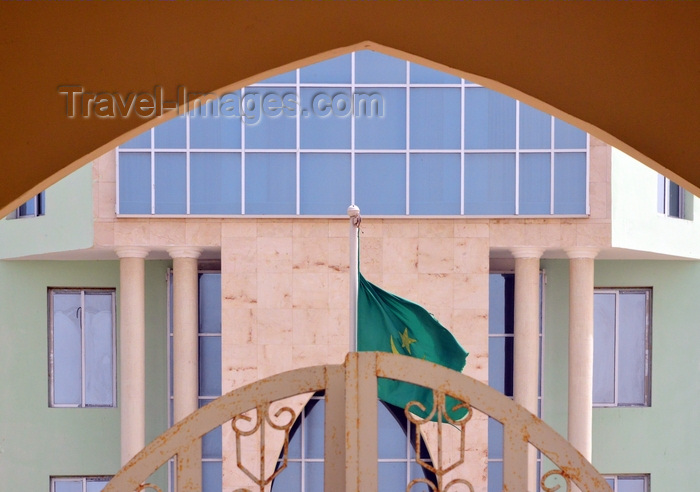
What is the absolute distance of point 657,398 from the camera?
1636cm

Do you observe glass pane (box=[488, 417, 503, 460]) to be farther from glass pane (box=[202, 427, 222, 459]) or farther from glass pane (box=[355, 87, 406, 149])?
glass pane (box=[355, 87, 406, 149])

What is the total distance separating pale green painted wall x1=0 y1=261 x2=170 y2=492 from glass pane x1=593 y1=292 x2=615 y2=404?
7967 mm

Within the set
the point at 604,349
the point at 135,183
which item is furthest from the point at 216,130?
the point at 604,349

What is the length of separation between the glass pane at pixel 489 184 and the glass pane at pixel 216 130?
12.5 ft

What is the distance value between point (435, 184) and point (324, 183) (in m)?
1.82

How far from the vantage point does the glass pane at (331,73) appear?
576 inches

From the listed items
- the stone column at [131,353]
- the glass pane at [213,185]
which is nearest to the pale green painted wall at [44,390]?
the stone column at [131,353]

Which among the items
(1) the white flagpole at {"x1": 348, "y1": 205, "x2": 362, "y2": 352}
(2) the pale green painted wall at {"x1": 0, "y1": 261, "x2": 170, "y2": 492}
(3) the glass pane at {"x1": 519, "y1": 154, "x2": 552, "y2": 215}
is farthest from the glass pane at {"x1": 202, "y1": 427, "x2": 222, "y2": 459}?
(1) the white flagpole at {"x1": 348, "y1": 205, "x2": 362, "y2": 352}

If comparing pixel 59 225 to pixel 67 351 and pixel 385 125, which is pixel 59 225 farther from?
pixel 385 125

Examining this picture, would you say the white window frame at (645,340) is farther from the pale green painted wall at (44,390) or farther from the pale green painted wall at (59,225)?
the pale green painted wall at (59,225)

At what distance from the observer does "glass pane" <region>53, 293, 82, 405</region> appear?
54.3 feet

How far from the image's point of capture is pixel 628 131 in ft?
9.18

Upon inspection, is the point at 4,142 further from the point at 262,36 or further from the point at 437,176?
the point at 437,176

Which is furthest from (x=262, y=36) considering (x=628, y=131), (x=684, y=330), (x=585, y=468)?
(x=684, y=330)
